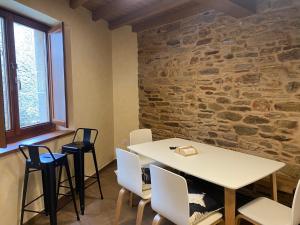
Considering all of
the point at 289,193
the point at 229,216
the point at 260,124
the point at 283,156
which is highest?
the point at 260,124

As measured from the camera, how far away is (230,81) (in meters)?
2.92

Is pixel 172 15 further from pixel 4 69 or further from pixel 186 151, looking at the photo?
pixel 4 69

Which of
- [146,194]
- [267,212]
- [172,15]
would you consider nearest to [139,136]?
[146,194]

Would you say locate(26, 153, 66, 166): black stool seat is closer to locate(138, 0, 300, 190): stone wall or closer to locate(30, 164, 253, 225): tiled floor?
locate(30, 164, 253, 225): tiled floor

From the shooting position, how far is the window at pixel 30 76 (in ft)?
8.07

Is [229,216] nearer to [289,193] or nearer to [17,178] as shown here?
[289,193]

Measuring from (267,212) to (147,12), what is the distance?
9.09 ft

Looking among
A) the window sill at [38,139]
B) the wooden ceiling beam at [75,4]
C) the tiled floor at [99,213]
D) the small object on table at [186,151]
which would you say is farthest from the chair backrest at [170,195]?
the wooden ceiling beam at [75,4]

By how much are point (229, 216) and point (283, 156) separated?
1.26 meters

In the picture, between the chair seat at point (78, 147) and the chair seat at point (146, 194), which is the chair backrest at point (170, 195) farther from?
the chair seat at point (78, 147)

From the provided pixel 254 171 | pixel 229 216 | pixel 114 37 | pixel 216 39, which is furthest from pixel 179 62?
pixel 229 216

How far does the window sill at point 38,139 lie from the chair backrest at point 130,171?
1.03m

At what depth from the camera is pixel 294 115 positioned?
2416 mm

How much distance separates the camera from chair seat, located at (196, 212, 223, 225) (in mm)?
1680
